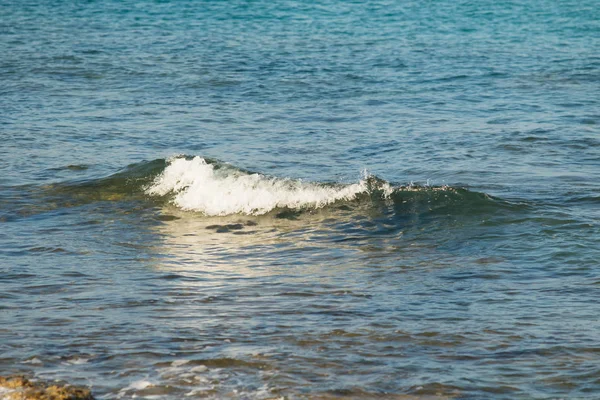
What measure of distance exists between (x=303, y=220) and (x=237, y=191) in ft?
3.46

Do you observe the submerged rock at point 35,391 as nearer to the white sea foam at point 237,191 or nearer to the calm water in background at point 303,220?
the calm water in background at point 303,220

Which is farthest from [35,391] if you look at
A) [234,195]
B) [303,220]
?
[234,195]

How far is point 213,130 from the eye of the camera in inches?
520

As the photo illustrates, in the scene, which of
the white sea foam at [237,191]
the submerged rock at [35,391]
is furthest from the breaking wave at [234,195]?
the submerged rock at [35,391]

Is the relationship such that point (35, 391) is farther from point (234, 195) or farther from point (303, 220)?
point (234, 195)

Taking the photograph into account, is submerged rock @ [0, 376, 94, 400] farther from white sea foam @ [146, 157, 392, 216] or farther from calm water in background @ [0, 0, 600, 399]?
white sea foam @ [146, 157, 392, 216]

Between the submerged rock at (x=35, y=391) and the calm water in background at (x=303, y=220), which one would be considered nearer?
the submerged rock at (x=35, y=391)

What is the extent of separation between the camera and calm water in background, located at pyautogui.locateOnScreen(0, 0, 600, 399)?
5527 millimetres

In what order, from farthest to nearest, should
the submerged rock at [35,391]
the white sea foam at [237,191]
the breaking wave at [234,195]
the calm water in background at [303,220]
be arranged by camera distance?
the white sea foam at [237,191] → the breaking wave at [234,195] → the calm water in background at [303,220] → the submerged rock at [35,391]

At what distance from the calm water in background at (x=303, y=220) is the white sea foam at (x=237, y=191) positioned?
0.04 meters

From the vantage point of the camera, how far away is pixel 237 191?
1015 centimetres

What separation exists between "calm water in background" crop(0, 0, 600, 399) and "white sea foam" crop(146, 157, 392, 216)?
0.13 feet

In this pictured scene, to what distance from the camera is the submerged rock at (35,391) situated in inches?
183

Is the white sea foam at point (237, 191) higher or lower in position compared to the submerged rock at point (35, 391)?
lower
